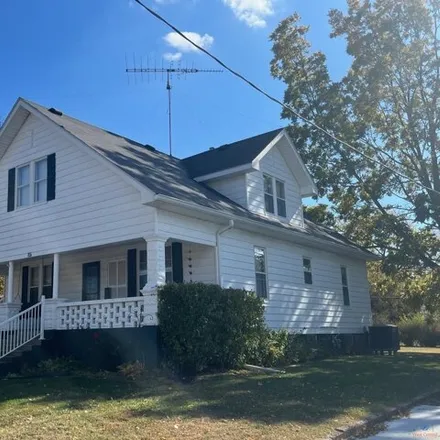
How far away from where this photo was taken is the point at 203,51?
10.4 metres

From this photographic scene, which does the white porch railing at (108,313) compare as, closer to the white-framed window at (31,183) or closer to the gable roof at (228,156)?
the white-framed window at (31,183)

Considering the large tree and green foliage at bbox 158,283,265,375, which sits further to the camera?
the large tree

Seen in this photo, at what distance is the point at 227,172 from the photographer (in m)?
17.2

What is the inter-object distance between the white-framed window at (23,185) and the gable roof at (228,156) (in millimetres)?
5175

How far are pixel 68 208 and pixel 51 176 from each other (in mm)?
1384

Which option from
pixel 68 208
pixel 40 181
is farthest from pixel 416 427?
pixel 40 181

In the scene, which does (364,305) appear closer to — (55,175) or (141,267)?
(141,267)

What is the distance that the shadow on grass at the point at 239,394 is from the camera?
8281mm

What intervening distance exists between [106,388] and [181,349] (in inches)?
91.1

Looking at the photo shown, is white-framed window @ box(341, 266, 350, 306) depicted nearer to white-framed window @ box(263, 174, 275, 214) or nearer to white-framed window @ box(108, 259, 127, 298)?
white-framed window @ box(263, 174, 275, 214)

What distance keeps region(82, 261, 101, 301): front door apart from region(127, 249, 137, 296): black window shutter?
1684 mm

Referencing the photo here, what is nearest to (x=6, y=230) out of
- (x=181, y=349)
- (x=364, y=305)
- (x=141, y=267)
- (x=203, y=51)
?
(x=141, y=267)

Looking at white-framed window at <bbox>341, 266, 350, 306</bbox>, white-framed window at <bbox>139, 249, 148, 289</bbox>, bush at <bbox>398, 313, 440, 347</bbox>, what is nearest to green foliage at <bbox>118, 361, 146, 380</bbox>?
white-framed window at <bbox>139, 249, 148, 289</bbox>

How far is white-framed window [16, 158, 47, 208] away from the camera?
16.5m
